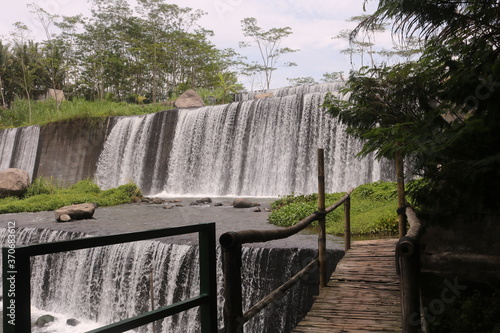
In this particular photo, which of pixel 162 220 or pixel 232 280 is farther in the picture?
pixel 162 220

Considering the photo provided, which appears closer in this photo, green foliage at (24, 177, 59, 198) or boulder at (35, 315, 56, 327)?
boulder at (35, 315, 56, 327)

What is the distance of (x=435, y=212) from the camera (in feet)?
12.7

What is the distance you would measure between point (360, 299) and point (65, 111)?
26183mm

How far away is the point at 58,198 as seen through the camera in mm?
17172

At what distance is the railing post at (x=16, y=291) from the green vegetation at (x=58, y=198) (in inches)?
622

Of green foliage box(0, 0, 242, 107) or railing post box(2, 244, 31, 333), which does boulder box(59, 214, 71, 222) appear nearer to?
railing post box(2, 244, 31, 333)

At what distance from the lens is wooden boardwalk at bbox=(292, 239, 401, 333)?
3922mm

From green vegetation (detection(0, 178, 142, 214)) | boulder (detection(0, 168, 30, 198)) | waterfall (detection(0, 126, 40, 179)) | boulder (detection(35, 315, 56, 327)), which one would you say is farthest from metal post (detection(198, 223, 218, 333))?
waterfall (detection(0, 126, 40, 179))

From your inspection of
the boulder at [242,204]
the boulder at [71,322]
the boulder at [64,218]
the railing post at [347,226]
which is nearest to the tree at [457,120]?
the railing post at [347,226]

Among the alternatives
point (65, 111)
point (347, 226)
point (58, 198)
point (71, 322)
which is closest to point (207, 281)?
point (347, 226)

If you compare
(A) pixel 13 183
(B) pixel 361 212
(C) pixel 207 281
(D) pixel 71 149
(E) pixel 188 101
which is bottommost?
(C) pixel 207 281

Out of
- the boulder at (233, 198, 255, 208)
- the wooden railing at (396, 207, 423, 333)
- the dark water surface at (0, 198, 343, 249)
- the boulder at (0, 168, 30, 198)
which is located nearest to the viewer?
the wooden railing at (396, 207, 423, 333)

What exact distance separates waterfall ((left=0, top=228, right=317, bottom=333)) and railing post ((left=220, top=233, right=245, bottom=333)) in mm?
4352

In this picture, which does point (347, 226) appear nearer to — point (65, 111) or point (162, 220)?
point (162, 220)
